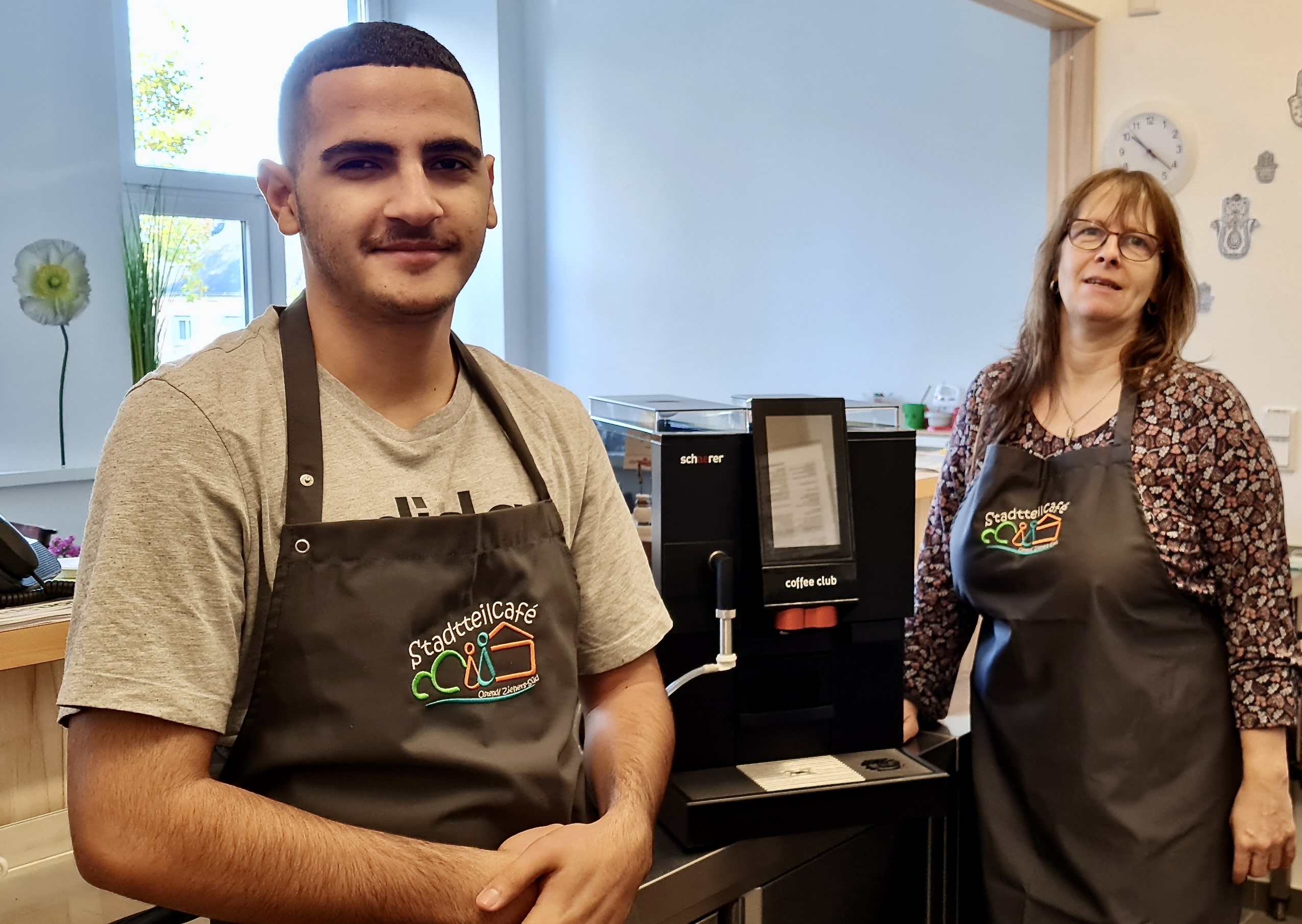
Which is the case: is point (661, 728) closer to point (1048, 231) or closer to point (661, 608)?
point (661, 608)

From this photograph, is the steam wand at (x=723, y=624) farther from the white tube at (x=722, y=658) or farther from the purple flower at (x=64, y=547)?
the purple flower at (x=64, y=547)

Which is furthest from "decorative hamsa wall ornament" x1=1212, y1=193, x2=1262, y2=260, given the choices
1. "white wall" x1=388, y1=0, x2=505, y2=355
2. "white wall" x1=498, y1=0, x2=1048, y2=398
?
"white wall" x1=388, y1=0, x2=505, y2=355

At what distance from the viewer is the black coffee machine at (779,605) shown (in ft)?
4.04

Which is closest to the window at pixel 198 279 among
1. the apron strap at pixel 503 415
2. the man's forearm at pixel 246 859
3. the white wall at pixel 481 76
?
the white wall at pixel 481 76

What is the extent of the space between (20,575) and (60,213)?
11.5 feet

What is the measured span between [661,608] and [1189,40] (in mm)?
2357

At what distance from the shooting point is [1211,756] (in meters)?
1.46

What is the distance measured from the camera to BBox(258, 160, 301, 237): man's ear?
3.22 feet

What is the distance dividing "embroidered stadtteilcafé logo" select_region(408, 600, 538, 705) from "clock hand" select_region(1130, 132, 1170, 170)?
2403 mm

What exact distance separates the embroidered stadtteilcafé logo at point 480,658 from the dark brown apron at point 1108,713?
31.0 inches

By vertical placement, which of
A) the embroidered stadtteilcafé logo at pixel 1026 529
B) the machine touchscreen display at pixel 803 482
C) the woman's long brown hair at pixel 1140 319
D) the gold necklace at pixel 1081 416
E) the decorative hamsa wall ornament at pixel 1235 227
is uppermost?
the decorative hamsa wall ornament at pixel 1235 227

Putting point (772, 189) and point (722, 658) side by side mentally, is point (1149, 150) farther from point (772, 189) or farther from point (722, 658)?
point (722, 658)

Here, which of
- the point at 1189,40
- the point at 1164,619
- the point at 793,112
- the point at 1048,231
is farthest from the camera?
the point at 793,112

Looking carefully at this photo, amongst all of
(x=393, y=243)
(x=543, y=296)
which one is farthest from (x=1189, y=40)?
(x=543, y=296)
